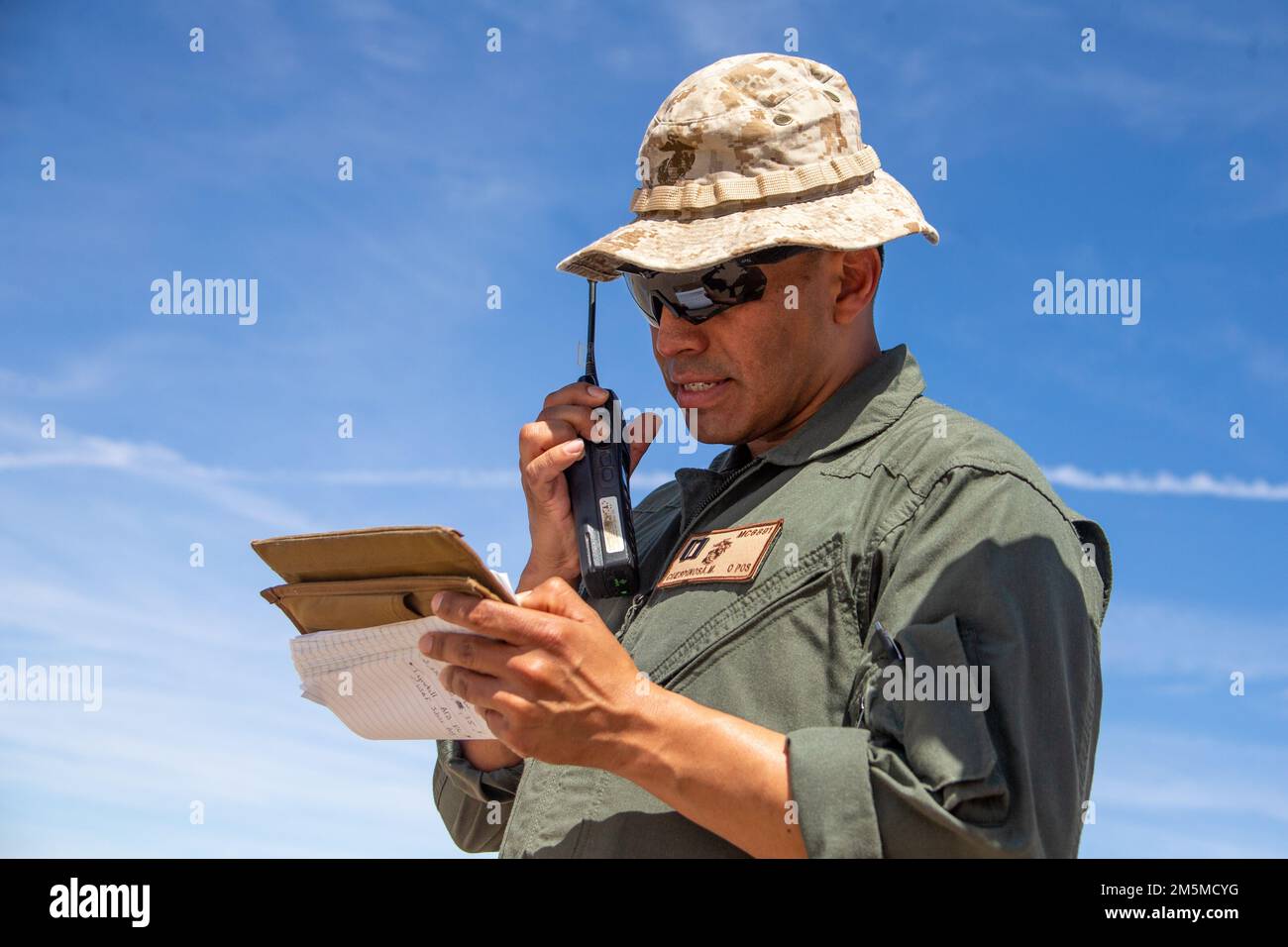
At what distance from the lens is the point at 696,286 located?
3.38m

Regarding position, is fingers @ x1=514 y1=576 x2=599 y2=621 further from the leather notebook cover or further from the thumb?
the thumb

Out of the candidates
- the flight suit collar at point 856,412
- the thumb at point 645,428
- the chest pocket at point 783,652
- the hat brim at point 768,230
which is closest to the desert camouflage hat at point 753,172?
the hat brim at point 768,230

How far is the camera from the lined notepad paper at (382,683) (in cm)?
280

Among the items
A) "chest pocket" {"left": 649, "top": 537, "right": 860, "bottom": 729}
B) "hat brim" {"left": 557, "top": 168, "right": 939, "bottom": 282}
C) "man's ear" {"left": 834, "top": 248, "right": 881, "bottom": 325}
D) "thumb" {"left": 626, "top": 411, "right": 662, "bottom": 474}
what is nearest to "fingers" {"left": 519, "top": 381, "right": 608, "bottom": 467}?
"thumb" {"left": 626, "top": 411, "right": 662, "bottom": 474}

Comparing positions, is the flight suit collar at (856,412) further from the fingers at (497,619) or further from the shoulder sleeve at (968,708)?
the fingers at (497,619)

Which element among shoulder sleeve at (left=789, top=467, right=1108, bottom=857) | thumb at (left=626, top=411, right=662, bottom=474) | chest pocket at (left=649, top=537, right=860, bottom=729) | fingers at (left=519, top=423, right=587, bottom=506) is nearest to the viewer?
shoulder sleeve at (left=789, top=467, right=1108, bottom=857)

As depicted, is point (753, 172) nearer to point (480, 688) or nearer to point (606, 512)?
point (606, 512)

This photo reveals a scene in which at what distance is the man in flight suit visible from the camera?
8.22ft

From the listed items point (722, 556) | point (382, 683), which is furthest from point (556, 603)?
point (722, 556)

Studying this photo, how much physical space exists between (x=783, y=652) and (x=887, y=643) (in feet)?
1.04

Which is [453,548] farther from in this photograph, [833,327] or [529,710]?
[833,327]

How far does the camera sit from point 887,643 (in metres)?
2.61

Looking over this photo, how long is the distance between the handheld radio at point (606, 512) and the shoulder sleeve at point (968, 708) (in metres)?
0.94
